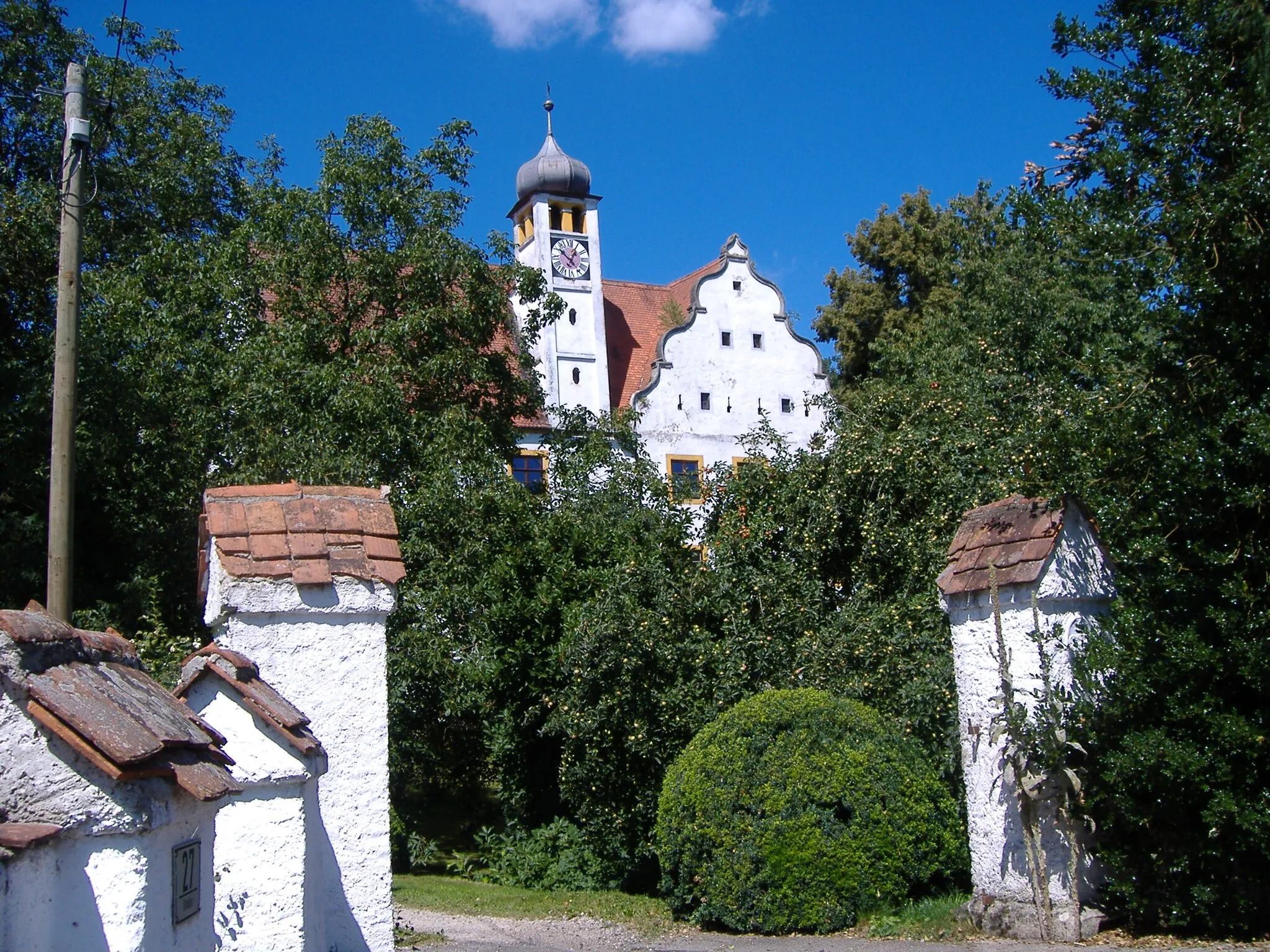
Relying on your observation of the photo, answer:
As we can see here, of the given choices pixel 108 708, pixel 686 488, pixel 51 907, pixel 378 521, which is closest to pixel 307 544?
pixel 378 521

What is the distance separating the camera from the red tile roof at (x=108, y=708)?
3.63 meters

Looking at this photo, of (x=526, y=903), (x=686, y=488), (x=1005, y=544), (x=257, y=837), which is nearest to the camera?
(x=257, y=837)

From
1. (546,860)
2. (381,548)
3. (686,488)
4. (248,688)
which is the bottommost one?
(546,860)

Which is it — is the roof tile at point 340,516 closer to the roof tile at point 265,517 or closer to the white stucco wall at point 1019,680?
the roof tile at point 265,517

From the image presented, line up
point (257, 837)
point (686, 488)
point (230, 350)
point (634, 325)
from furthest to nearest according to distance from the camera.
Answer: point (634, 325) → point (230, 350) → point (686, 488) → point (257, 837)

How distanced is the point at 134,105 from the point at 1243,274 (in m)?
21.0

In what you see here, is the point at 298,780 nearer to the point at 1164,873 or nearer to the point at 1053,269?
the point at 1164,873

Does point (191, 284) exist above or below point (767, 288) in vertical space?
below

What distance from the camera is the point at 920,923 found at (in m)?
7.96

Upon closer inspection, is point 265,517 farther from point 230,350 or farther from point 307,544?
point 230,350

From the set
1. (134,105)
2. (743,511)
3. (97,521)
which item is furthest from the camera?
(134,105)

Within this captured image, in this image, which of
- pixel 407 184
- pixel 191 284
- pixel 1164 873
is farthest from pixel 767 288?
pixel 1164 873

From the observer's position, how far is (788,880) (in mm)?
8461

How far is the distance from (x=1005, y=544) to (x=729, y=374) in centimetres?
2233
